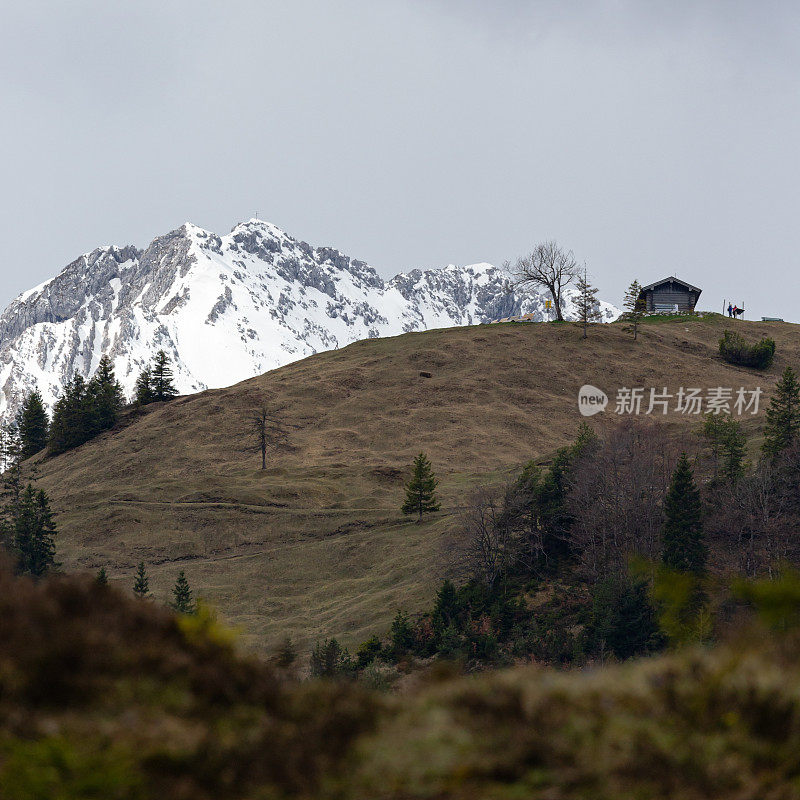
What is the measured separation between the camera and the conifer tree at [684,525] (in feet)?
100

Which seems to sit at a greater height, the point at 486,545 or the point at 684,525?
the point at 684,525

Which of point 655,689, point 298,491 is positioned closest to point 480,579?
point 298,491

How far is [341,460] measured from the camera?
64438mm

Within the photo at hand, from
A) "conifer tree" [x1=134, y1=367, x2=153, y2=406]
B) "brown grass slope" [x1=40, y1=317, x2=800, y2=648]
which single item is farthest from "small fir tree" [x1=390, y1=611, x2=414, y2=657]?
"conifer tree" [x1=134, y1=367, x2=153, y2=406]

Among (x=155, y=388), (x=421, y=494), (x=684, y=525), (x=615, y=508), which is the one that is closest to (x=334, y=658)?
(x=684, y=525)

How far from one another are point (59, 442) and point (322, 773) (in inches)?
3314

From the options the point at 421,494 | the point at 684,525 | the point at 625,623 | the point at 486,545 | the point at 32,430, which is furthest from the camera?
the point at 32,430

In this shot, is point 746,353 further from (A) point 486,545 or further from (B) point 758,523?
(A) point 486,545

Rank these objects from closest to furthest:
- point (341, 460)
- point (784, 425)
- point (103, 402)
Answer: point (784, 425) < point (341, 460) < point (103, 402)

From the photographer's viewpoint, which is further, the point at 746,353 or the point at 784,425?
the point at 746,353

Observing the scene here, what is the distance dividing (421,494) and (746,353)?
53351 millimetres

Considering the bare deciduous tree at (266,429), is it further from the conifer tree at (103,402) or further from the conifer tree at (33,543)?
the conifer tree at (33,543)

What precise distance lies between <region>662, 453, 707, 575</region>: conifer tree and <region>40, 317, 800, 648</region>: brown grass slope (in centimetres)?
1161

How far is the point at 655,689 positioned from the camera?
158 inches
